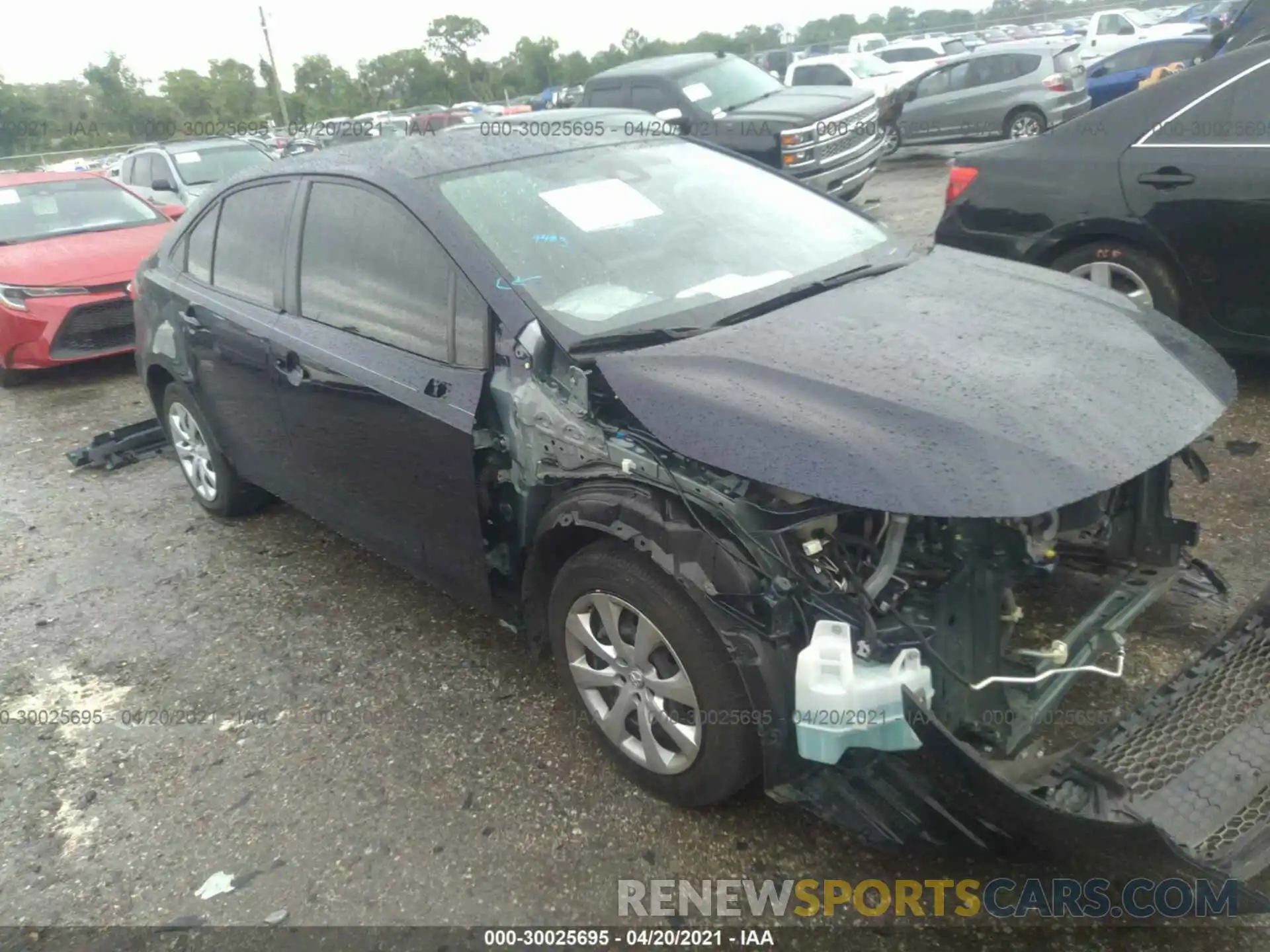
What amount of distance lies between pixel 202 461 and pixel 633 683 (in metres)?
3.17

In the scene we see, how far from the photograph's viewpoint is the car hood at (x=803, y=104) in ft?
31.0

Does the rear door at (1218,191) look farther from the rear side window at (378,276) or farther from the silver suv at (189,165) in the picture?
the silver suv at (189,165)

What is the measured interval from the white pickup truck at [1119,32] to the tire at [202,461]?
19695mm

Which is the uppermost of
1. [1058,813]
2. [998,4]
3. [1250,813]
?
[998,4]

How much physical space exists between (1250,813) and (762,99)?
997 cm

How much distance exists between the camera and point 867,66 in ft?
62.1

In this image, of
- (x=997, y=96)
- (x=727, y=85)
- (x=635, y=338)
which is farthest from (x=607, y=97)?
(x=635, y=338)

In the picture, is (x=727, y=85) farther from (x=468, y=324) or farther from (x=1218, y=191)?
(x=468, y=324)

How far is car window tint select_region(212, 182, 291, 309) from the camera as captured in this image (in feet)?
12.1

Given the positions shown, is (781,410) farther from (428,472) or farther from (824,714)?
(428,472)

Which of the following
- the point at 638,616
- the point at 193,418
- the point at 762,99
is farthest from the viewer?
the point at 762,99

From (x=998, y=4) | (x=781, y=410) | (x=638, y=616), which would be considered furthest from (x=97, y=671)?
(x=998, y=4)

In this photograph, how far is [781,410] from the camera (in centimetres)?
226

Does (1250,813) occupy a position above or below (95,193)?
below
